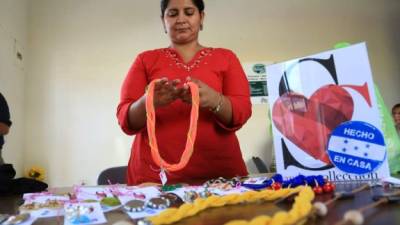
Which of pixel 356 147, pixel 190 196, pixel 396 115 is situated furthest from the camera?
pixel 396 115

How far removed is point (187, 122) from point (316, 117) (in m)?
0.32

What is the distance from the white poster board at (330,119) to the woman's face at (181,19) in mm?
296

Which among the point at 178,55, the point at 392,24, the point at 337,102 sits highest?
A: the point at 392,24

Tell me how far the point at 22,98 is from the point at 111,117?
598 mm

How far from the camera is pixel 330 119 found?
2.21 ft

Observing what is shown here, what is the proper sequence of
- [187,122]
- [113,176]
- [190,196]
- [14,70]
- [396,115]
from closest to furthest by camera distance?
1. [190,196]
2. [187,122]
3. [113,176]
4. [14,70]
5. [396,115]

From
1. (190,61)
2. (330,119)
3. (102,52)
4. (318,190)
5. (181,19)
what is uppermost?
(102,52)

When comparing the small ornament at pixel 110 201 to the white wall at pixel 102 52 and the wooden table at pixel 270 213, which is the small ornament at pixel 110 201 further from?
the white wall at pixel 102 52

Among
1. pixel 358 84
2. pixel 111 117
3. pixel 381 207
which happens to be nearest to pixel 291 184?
pixel 381 207

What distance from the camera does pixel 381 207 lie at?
1.37ft

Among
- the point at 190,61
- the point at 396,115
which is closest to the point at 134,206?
the point at 190,61

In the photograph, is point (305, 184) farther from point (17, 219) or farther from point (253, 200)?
point (17, 219)

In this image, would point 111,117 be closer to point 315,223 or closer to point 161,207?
point 161,207

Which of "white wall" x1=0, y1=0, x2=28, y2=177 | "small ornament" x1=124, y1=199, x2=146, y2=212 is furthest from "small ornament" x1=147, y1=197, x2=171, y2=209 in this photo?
"white wall" x1=0, y1=0, x2=28, y2=177
